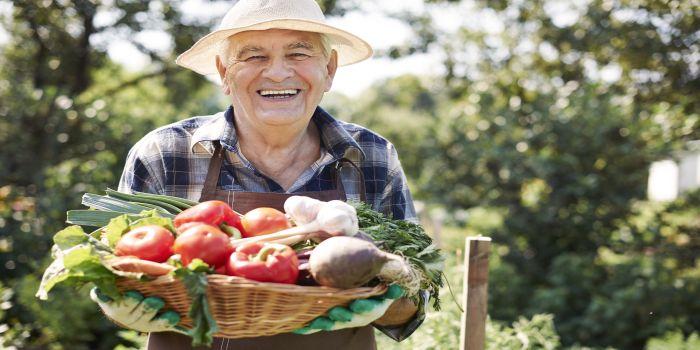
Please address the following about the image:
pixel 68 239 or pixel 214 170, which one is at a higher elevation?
pixel 214 170

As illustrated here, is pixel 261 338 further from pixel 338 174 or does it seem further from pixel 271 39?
pixel 271 39

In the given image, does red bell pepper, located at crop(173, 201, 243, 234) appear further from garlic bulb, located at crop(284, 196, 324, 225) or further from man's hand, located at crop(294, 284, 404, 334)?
man's hand, located at crop(294, 284, 404, 334)

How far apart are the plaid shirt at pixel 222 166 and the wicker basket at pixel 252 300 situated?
0.75 metres

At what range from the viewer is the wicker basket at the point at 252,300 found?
1617 millimetres

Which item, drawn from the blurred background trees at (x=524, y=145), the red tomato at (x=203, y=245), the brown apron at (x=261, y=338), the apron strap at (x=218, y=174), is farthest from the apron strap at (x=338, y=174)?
the blurred background trees at (x=524, y=145)

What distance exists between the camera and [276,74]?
229cm

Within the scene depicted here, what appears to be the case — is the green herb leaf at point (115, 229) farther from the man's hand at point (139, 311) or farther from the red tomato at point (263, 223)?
the red tomato at point (263, 223)

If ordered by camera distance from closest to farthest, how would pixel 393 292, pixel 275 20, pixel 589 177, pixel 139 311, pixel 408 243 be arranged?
pixel 139 311
pixel 393 292
pixel 408 243
pixel 275 20
pixel 589 177

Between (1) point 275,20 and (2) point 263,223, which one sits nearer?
(2) point 263,223

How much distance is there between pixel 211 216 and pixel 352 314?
0.43 meters

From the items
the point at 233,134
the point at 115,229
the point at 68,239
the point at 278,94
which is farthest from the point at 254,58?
the point at 68,239

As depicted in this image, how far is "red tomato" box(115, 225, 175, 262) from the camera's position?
1.71m

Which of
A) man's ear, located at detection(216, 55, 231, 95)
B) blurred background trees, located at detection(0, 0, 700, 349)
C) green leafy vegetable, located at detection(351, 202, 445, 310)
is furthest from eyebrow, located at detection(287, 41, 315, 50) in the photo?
blurred background trees, located at detection(0, 0, 700, 349)

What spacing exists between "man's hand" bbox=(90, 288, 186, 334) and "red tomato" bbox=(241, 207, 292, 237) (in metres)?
0.31
